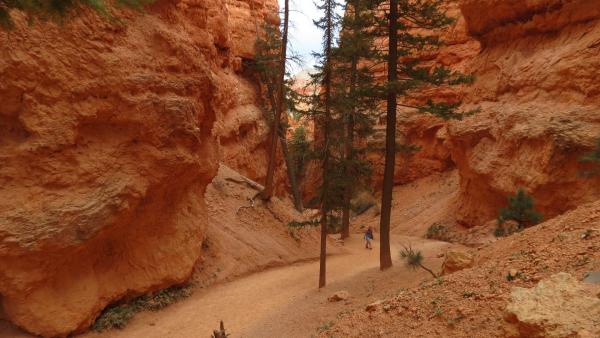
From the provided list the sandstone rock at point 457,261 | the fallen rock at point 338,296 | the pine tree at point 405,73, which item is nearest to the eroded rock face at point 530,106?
the pine tree at point 405,73

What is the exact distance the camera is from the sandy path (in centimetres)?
1157

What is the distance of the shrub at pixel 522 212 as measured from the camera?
14.5m

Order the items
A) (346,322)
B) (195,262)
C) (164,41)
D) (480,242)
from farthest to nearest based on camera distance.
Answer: (480,242) < (195,262) < (164,41) < (346,322)

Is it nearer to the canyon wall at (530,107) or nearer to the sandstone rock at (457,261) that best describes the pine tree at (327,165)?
the canyon wall at (530,107)

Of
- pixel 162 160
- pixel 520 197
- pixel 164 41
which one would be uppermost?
pixel 164 41

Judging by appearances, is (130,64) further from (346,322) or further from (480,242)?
(480,242)

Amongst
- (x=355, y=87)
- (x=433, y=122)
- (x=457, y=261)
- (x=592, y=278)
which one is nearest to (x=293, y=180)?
(x=355, y=87)

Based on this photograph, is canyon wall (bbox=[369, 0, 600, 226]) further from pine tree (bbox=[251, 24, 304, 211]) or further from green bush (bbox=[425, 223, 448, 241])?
pine tree (bbox=[251, 24, 304, 211])

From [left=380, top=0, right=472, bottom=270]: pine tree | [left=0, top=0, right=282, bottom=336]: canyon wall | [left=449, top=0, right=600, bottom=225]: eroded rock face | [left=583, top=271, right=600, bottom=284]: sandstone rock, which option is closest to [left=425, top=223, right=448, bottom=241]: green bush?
[left=449, top=0, right=600, bottom=225]: eroded rock face

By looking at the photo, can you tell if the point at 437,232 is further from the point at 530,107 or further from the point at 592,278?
the point at 592,278

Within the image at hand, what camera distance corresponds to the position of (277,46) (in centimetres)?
3058

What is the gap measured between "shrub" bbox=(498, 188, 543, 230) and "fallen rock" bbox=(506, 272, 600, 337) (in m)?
11.0

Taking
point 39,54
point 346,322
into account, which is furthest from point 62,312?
point 346,322

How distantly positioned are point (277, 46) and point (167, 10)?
1759 centimetres
